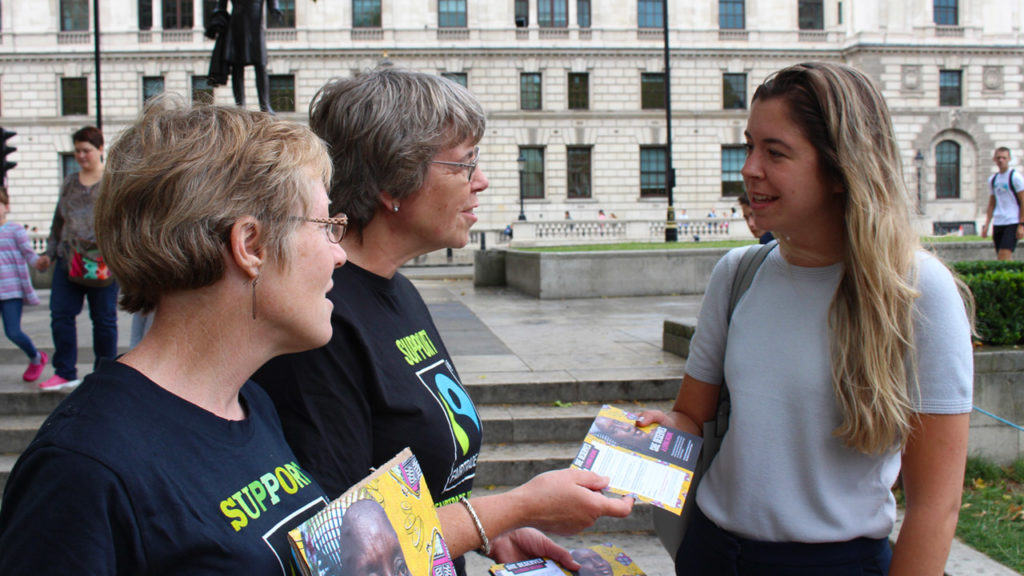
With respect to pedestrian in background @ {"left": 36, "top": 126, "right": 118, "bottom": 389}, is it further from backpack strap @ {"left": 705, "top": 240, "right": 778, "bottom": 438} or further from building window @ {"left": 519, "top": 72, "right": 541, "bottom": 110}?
building window @ {"left": 519, "top": 72, "right": 541, "bottom": 110}

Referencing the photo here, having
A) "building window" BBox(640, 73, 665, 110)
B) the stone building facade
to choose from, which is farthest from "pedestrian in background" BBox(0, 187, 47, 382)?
"building window" BBox(640, 73, 665, 110)

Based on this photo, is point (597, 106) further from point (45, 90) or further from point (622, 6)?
point (45, 90)

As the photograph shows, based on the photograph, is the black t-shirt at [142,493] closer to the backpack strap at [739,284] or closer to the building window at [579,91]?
the backpack strap at [739,284]

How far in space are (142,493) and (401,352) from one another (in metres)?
0.78

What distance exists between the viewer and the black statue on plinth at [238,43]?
7723 millimetres

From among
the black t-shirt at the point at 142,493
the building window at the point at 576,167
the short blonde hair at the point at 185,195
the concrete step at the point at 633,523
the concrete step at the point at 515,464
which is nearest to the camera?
the black t-shirt at the point at 142,493

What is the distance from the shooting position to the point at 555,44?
1560 inches

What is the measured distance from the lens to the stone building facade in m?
38.6

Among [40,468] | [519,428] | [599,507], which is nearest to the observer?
[40,468]

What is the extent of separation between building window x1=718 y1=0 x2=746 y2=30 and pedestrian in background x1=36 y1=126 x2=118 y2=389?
39282 mm

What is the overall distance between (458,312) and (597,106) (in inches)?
1192

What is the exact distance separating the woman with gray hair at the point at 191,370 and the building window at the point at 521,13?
134ft

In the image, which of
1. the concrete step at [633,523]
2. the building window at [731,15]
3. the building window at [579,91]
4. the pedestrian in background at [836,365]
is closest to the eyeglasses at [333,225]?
the pedestrian in background at [836,365]

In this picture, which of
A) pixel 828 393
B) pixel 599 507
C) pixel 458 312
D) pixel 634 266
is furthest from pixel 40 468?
pixel 634 266
